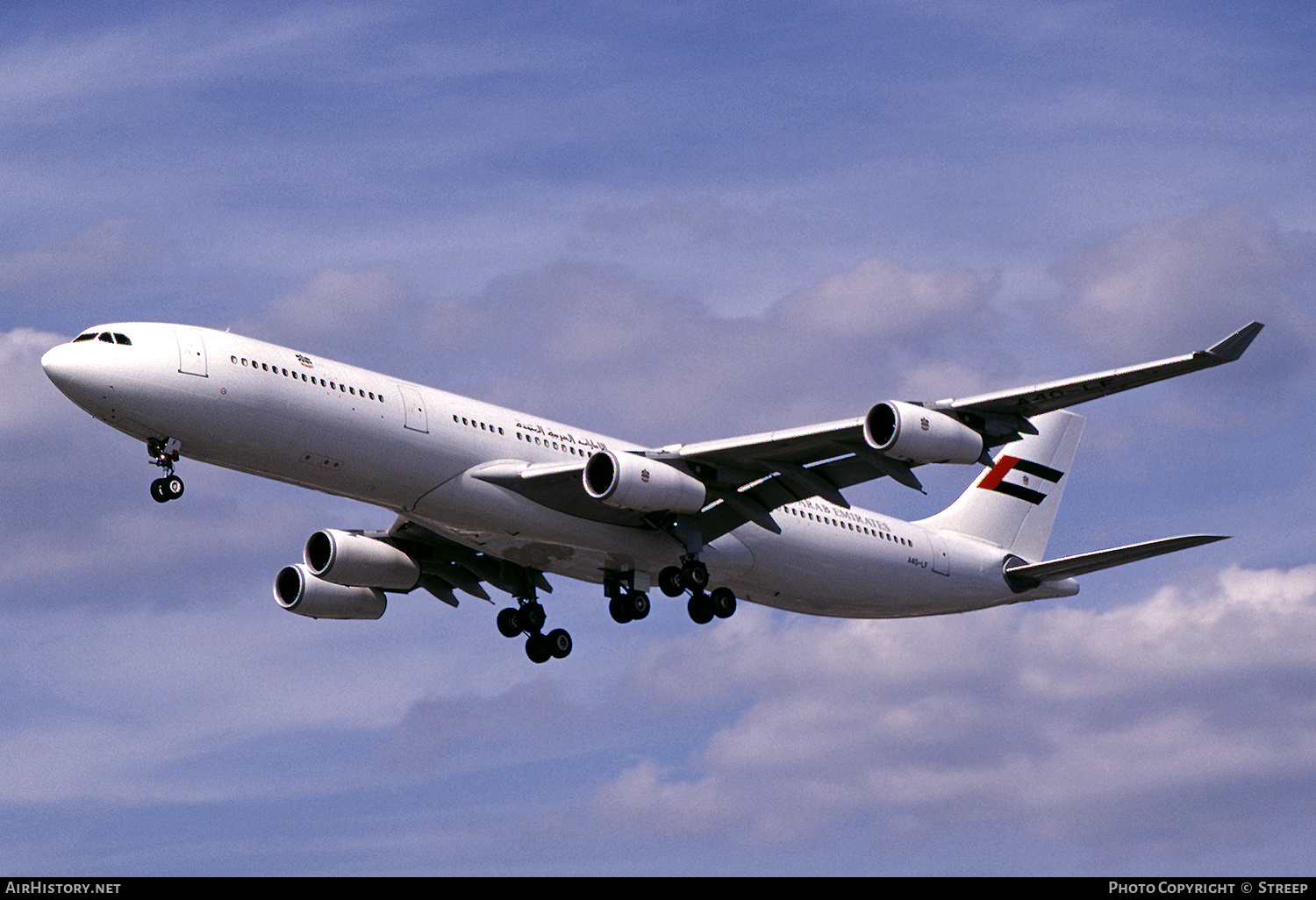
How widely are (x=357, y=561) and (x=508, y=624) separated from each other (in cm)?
483

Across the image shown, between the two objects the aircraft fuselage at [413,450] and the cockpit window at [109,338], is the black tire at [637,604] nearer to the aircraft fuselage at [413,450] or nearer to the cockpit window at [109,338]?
the aircraft fuselage at [413,450]

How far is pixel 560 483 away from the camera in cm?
4288

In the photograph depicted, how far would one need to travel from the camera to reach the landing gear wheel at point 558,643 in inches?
1975

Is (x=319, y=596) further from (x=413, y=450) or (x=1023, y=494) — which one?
(x=1023, y=494)

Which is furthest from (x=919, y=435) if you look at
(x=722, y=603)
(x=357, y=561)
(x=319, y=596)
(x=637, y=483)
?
(x=319, y=596)

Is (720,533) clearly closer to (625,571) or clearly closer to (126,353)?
(625,571)

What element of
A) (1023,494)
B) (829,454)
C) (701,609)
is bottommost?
(701,609)

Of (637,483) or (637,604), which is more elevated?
(637,483)

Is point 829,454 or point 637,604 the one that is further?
point 637,604

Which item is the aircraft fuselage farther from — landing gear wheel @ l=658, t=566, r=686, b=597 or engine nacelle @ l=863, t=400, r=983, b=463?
engine nacelle @ l=863, t=400, r=983, b=463

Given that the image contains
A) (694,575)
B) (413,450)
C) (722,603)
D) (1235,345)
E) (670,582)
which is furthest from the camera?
(722,603)

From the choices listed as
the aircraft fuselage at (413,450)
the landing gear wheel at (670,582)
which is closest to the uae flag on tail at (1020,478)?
the aircraft fuselage at (413,450)

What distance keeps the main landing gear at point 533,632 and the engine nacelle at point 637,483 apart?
798 cm
